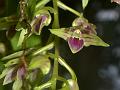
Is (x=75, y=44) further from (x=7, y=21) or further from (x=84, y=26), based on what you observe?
(x=7, y=21)

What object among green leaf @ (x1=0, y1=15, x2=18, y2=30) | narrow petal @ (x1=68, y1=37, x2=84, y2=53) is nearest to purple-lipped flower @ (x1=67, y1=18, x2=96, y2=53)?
narrow petal @ (x1=68, y1=37, x2=84, y2=53)

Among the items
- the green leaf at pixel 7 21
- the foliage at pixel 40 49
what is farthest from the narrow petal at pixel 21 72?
the green leaf at pixel 7 21

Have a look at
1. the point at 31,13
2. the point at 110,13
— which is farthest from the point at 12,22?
the point at 110,13

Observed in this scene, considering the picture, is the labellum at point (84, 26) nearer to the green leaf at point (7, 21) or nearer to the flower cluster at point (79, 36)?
the flower cluster at point (79, 36)

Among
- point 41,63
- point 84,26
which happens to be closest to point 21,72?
point 41,63

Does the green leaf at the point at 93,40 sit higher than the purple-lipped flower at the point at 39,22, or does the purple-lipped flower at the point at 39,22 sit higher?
the purple-lipped flower at the point at 39,22

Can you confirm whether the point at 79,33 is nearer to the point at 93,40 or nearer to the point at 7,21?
Result: the point at 93,40

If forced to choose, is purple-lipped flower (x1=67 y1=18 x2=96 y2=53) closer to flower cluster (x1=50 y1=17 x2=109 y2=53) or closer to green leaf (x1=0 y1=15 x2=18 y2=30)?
flower cluster (x1=50 y1=17 x2=109 y2=53)
